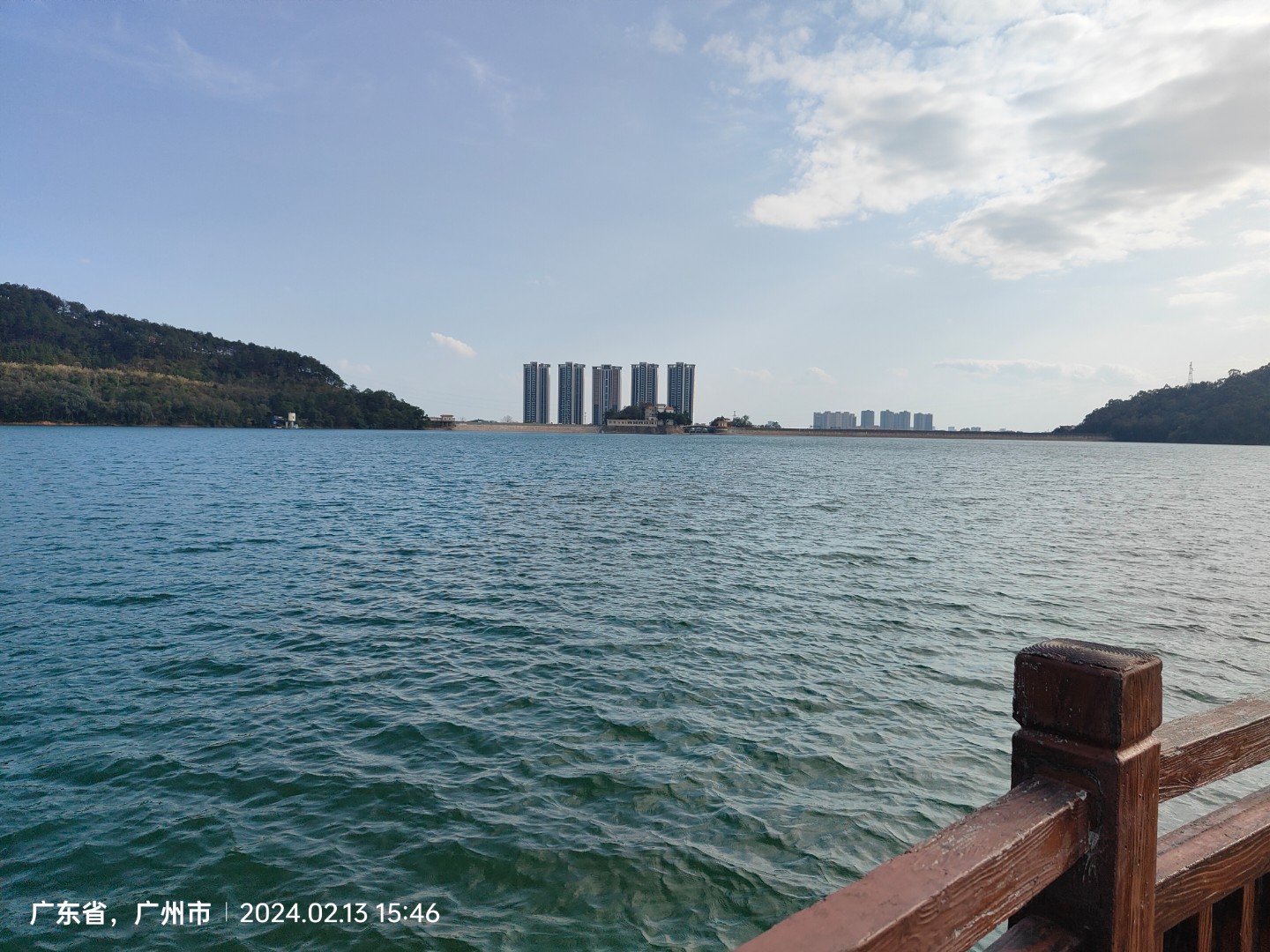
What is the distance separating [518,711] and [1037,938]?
979cm

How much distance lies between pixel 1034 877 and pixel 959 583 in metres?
Answer: 20.9

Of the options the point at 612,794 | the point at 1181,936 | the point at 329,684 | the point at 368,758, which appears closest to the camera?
the point at 1181,936

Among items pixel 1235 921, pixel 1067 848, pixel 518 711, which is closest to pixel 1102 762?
pixel 1067 848

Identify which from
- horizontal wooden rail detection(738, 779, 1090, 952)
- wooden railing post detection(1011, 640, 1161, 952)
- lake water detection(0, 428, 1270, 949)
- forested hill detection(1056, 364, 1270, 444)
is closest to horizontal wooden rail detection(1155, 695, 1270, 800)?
wooden railing post detection(1011, 640, 1161, 952)

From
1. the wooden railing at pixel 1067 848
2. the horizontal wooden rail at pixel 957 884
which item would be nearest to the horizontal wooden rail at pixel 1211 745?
the wooden railing at pixel 1067 848

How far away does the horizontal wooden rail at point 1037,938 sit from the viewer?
1.85 metres

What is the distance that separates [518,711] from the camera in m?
10.9

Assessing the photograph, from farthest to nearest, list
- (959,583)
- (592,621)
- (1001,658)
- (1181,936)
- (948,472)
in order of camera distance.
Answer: (948,472), (959,583), (592,621), (1001,658), (1181,936)

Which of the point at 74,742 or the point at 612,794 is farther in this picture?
the point at 74,742

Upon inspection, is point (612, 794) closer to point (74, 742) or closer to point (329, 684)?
point (329, 684)

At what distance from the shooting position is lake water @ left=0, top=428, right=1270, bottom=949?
6918 mm

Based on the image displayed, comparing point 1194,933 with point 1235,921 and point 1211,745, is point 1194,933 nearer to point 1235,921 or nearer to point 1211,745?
point 1235,921

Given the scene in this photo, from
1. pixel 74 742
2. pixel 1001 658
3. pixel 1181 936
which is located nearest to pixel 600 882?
pixel 1181 936

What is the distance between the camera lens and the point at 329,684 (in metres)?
12.0
